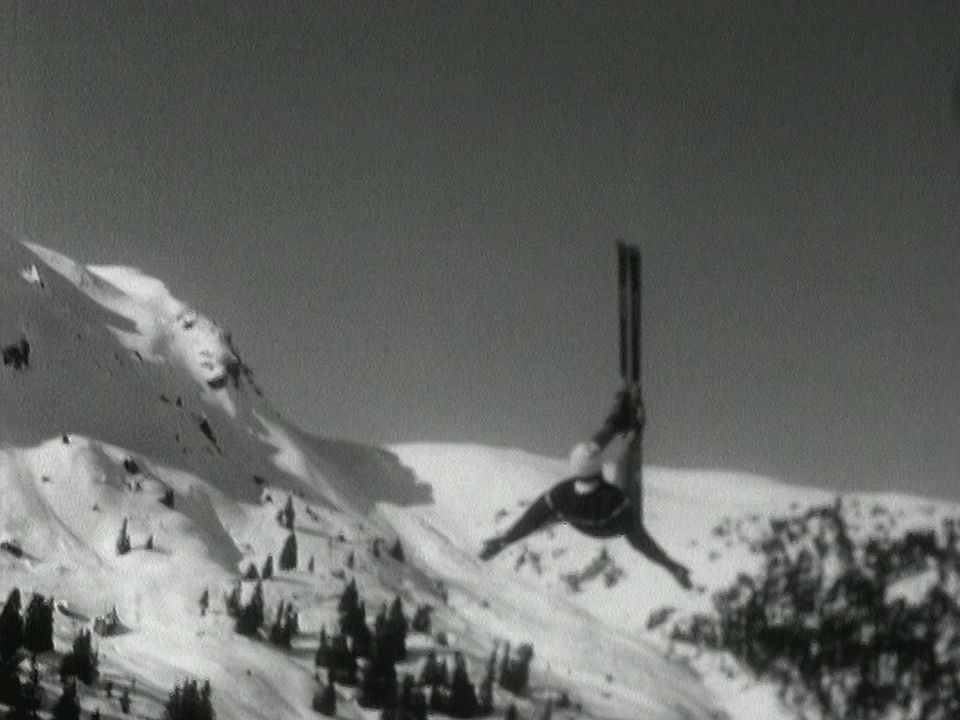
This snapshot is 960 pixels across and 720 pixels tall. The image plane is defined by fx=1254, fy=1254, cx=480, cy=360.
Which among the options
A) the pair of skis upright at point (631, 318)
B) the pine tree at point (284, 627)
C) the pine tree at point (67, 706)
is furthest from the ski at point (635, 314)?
the pine tree at point (284, 627)

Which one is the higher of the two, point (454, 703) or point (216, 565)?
point (216, 565)

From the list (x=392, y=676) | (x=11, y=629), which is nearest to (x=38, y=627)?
(x=11, y=629)

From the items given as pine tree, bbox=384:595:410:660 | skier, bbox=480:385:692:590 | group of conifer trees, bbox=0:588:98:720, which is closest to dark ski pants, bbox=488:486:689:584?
skier, bbox=480:385:692:590

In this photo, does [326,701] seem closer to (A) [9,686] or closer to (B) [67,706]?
(B) [67,706]

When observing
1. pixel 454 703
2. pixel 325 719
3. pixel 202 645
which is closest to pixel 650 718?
pixel 454 703

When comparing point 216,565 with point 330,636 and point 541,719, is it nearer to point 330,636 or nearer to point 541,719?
point 330,636

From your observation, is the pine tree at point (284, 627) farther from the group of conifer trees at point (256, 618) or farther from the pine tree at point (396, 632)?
the pine tree at point (396, 632)
